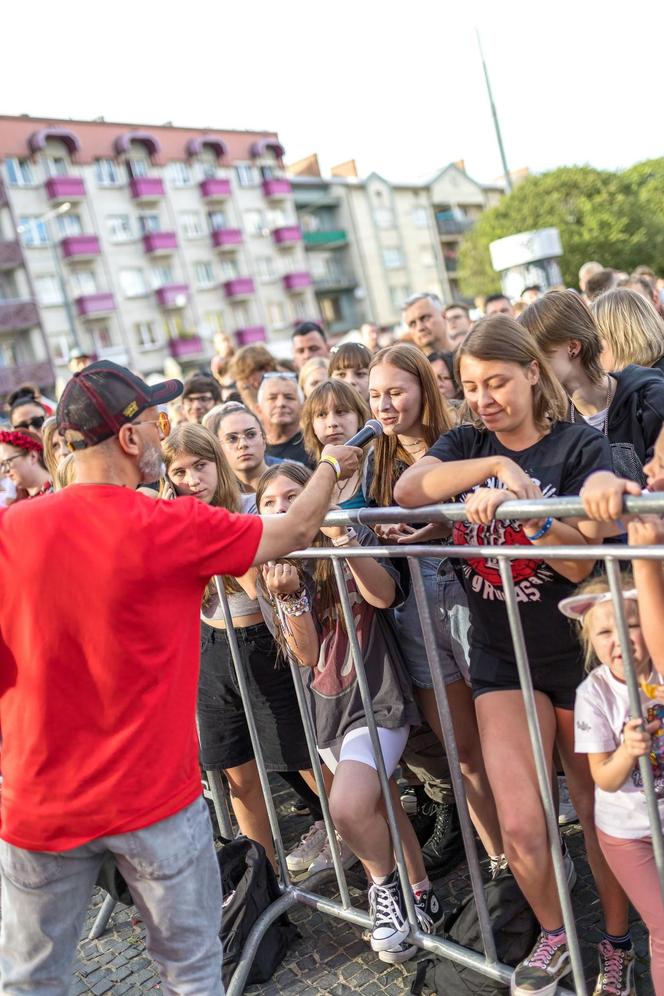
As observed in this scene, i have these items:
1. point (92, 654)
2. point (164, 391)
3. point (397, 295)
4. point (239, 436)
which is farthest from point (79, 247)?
point (92, 654)

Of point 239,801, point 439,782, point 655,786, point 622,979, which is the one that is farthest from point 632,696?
point 239,801

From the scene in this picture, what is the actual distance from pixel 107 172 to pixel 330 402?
47.8 meters

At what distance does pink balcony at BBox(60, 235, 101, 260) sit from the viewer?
44.6 metres

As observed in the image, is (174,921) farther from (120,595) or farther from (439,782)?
(439,782)

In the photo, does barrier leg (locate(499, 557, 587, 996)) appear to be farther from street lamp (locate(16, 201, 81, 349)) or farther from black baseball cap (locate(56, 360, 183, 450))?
street lamp (locate(16, 201, 81, 349))

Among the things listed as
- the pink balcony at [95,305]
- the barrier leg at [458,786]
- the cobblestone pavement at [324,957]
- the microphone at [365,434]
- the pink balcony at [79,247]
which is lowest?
the cobblestone pavement at [324,957]

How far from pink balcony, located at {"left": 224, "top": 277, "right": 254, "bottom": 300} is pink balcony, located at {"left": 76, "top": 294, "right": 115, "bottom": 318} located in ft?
25.9

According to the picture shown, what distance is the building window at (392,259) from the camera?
63.3 metres

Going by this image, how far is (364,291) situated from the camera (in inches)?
2414

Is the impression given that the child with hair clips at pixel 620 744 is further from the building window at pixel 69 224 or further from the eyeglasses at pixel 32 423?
the building window at pixel 69 224

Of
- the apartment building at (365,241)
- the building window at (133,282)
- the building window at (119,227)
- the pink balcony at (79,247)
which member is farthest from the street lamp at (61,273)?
the apartment building at (365,241)

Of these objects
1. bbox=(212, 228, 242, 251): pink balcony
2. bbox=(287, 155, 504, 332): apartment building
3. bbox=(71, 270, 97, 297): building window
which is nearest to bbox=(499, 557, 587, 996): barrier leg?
bbox=(71, 270, 97, 297): building window

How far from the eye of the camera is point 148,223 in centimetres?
4928

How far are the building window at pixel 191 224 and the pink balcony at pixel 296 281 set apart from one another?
5.95 meters
